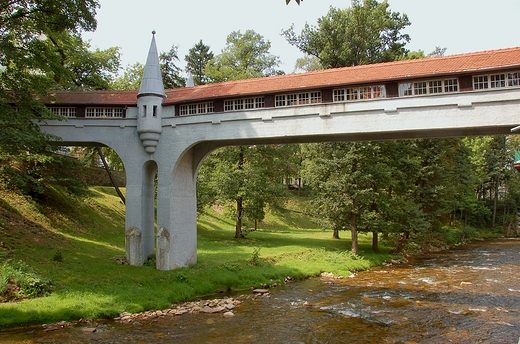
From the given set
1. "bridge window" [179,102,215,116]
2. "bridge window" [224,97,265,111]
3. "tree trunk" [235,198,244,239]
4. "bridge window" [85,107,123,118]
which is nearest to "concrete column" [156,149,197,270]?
"bridge window" [179,102,215,116]

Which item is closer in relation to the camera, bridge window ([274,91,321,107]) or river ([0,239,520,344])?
river ([0,239,520,344])

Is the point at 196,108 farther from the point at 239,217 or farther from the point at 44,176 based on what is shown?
the point at 239,217

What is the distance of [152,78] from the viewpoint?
1983 centimetres

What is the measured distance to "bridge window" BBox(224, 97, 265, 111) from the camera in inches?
716

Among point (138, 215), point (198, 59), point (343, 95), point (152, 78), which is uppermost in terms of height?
point (198, 59)

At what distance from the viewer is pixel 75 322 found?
13250 mm

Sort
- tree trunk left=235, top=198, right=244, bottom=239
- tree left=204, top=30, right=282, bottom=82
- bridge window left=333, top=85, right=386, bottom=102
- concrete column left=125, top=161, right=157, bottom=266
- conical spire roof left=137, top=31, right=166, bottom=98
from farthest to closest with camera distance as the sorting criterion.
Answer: tree left=204, top=30, right=282, bottom=82 → tree trunk left=235, top=198, right=244, bottom=239 → conical spire roof left=137, top=31, right=166, bottom=98 → concrete column left=125, top=161, right=157, bottom=266 → bridge window left=333, top=85, right=386, bottom=102

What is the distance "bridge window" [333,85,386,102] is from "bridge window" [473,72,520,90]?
324 centimetres

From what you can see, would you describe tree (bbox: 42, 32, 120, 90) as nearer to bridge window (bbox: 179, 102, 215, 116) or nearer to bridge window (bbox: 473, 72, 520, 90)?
bridge window (bbox: 179, 102, 215, 116)

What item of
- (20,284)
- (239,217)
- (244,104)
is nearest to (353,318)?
(244,104)

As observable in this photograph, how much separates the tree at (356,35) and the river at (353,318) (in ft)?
69.5

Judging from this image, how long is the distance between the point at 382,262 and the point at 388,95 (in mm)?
14079

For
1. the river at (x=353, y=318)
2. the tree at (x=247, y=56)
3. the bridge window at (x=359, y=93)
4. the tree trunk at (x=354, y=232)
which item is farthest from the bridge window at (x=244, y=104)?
the tree at (x=247, y=56)

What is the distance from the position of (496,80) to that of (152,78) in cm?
1459
